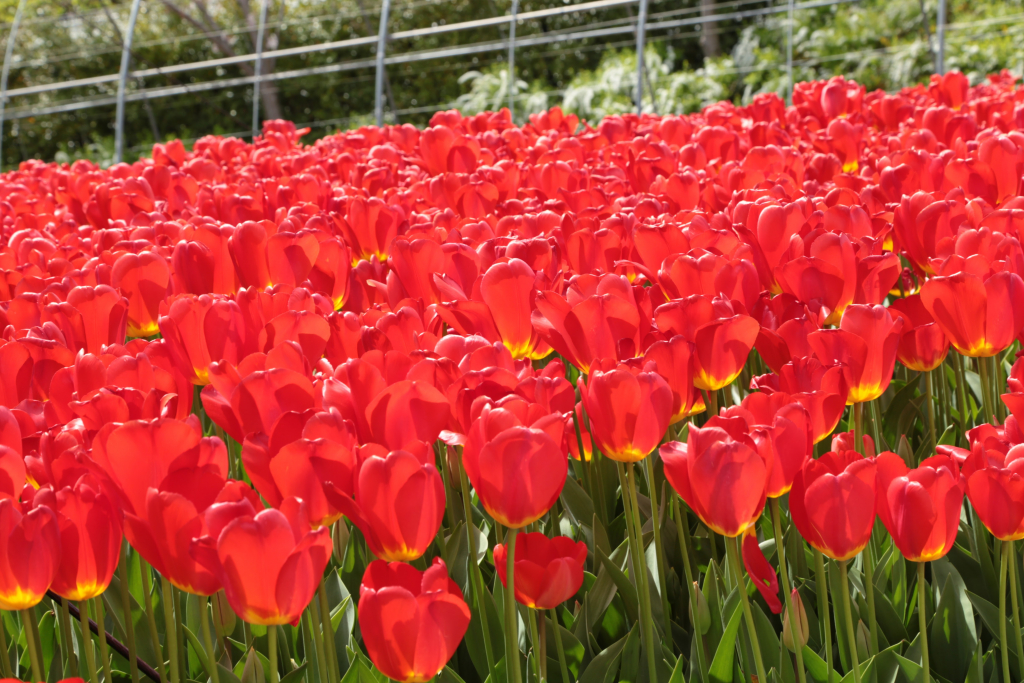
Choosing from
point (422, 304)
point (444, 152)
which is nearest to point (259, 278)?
point (422, 304)

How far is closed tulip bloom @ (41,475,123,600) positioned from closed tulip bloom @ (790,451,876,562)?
0.65m

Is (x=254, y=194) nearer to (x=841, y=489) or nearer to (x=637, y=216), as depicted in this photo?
(x=637, y=216)

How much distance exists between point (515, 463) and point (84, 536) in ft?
1.32

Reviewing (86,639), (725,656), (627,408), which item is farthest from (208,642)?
(725,656)

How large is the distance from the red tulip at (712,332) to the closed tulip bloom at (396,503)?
44 centimetres

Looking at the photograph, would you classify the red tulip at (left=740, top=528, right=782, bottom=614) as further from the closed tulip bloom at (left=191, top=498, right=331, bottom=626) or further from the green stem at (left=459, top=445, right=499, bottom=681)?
the closed tulip bloom at (left=191, top=498, right=331, bottom=626)

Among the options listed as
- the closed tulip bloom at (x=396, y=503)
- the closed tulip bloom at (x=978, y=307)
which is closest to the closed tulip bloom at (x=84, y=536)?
the closed tulip bloom at (x=396, y=503)

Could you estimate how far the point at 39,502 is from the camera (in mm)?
868

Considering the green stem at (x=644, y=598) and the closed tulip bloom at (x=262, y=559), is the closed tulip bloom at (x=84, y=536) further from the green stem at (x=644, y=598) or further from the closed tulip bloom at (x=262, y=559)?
the green stem at (x=644, y=598)

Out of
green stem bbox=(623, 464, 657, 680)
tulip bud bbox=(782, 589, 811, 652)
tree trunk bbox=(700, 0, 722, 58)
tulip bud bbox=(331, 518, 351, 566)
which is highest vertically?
green stem bbox=(623, 464, 657, 680)

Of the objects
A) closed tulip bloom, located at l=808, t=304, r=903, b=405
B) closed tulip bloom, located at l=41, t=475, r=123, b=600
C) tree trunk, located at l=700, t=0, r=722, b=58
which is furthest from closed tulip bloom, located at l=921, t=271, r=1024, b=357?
tree trunk, located at l=700, t=0, r=722, b=58

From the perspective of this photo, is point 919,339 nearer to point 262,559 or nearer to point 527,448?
point 527,448

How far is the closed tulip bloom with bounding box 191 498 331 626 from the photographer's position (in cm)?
79

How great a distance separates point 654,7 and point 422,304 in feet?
59.3
